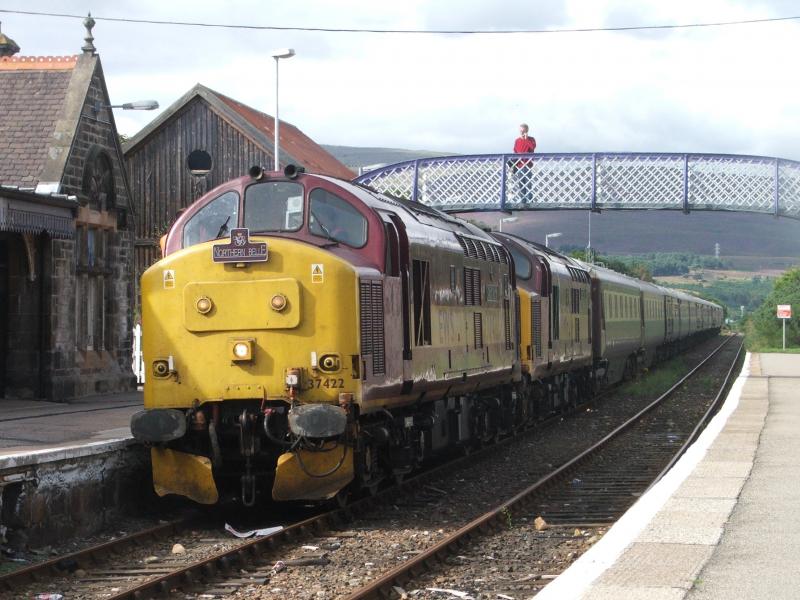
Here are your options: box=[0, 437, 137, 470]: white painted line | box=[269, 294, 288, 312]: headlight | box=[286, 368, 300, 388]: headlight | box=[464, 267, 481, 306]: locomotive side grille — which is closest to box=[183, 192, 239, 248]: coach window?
box=[269, 294, 288, 312]: headlight

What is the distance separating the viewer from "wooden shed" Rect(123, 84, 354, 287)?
126 ft

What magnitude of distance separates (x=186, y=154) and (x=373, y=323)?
1102 inches

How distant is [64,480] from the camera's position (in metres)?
11.6

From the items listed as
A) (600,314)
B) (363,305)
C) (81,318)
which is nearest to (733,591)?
(363,305)

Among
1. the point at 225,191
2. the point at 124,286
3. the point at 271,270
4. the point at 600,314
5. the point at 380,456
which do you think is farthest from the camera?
the point at 600,314

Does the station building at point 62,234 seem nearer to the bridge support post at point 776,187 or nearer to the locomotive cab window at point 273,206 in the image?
the locomotive cab window at point 273,206

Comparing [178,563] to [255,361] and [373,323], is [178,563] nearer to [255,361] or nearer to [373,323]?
[255,361]

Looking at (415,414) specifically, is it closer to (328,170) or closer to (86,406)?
(86,406)

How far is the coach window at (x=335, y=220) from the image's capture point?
12172 mm

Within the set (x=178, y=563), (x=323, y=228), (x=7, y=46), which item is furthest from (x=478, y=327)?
(x=7, y=46)

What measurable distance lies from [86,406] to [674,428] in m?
10.3

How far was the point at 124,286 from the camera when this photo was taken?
939 inches

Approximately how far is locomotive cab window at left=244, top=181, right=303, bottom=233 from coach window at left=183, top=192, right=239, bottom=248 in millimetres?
151

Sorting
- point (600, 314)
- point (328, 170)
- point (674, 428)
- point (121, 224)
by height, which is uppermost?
point (328, 170)
